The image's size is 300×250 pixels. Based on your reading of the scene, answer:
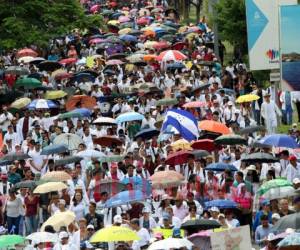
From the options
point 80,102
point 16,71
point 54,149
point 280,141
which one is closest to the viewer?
point 280,141

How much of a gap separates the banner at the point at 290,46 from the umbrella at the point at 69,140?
4.89 metres

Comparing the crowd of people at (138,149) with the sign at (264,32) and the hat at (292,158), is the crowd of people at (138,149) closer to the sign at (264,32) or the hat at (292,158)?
the hat at (292,158)

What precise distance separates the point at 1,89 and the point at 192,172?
581 inches

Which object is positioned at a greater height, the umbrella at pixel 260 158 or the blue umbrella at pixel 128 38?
the blue umbrella at pixel 128 38

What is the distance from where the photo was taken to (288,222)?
1962 centimetres

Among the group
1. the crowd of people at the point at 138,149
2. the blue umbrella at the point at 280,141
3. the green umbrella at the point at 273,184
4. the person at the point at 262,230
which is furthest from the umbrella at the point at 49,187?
the person at the point at 262,230

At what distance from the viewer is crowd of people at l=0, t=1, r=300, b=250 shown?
22484 millimetres

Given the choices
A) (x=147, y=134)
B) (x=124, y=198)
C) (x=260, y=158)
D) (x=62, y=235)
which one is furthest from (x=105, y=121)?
(x=62, y=235)

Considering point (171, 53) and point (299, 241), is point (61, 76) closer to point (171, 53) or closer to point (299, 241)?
point (171, 53)

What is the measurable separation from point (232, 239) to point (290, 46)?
1216 cm

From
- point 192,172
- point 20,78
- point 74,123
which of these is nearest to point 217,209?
point 192,172

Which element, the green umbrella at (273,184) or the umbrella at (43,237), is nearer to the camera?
the umbrella at (43,237)

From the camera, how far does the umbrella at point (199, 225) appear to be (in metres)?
21.0

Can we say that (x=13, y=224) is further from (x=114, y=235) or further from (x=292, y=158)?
(x=114, y=235)
